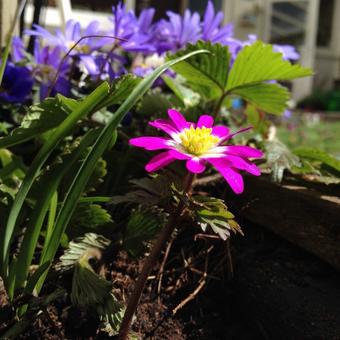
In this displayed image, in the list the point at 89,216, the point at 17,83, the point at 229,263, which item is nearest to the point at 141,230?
the point at 89,216

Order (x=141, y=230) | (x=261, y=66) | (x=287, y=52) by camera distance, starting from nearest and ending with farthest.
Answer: (x=141, y=230) < (x=261, y=66) < (x=287, y=52)

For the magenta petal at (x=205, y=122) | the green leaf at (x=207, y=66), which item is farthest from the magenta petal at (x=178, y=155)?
the green leaf at (x=207, y=66)

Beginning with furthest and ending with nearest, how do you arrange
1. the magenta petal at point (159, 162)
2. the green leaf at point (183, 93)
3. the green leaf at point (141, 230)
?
the green leaf at point (183, 93)
the green leaf at point (141, 230)
the magenta petal at point (159, 162)

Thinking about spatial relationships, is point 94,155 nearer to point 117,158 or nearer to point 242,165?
point 242,165

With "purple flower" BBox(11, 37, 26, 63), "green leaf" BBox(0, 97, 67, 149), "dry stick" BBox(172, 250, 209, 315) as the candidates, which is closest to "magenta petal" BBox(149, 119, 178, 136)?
"green leaf" BBox(0, 97, 67, 149)

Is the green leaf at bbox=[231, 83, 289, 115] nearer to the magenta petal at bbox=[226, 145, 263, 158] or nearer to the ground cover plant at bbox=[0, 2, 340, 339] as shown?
the ground cover plant at bbox=[0, 2, 340, 339]

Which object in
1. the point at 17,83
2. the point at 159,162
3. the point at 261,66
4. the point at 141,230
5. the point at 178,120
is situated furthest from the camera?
the point at 17,83

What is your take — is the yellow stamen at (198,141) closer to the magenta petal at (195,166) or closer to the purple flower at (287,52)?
the magenta petal at (195,166)
